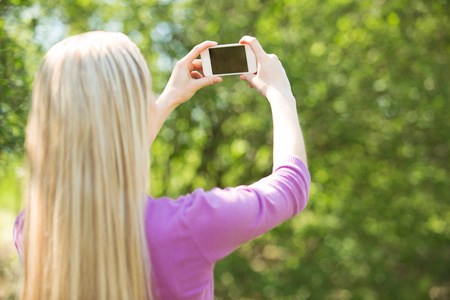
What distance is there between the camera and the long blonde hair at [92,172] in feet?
3.40

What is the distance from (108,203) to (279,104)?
1.75ft

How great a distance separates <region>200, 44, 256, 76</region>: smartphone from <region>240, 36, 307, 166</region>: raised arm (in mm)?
45

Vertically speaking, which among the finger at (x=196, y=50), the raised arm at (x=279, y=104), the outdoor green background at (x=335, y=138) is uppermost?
the finger at (x=196, y=50)

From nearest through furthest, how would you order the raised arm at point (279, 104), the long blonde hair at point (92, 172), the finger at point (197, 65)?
the long blonde hair at point (92, 172) → the raised arm at point (279, 104) → the finger at point (197, 65)

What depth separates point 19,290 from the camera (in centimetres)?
121

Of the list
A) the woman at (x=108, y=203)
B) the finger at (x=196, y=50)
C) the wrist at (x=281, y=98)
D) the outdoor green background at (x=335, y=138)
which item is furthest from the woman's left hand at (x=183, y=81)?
the outdoor green background at (x=335, y=138)

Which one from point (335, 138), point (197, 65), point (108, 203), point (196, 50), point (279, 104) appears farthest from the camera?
point (335, 138)

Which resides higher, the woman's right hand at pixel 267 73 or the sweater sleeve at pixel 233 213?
the woman's right hand at pixel 267 73

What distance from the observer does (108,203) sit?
1038mm

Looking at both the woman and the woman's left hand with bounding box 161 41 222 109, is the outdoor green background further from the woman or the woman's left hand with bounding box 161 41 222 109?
the woman

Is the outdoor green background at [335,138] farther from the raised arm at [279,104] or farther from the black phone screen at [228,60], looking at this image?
the raised arm at [279,104]

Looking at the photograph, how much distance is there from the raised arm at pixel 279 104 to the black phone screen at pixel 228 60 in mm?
60

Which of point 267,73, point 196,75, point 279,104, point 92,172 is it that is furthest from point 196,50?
point 92,172

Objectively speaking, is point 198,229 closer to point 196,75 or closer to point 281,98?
point 281,98
